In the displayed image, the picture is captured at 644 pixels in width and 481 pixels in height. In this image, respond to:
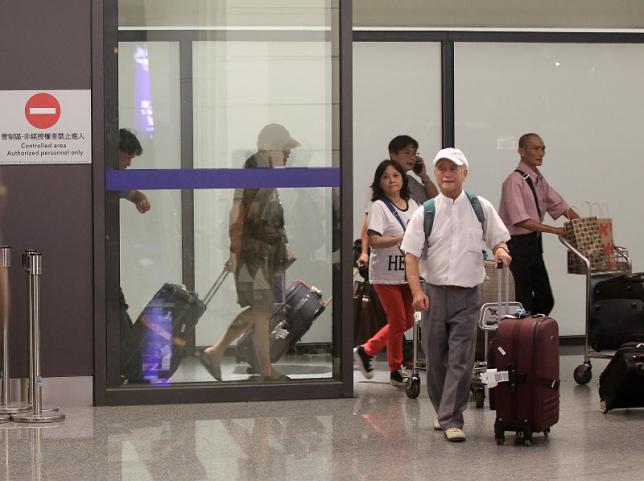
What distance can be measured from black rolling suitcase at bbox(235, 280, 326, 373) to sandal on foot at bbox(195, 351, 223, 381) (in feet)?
0.59

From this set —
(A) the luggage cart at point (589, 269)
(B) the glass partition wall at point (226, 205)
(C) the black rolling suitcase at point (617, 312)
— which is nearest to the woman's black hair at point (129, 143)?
(B) the glass partition wall at point (226, 205)

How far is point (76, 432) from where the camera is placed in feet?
25.6

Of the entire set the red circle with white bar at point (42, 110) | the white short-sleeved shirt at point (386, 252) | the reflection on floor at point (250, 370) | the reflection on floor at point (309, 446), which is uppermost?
the red circle with white bar at point (42, 110)

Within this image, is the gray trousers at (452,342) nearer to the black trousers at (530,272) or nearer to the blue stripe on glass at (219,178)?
the blue stripe on glass at (219,178)

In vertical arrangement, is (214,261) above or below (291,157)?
below

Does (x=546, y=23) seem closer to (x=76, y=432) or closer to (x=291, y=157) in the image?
(x=291, y=157)

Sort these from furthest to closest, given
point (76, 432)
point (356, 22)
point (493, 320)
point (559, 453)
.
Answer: point (356, 22), point (493, 320), point (76, 432), point (559, 453)

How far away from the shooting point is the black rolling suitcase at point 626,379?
26.8ft

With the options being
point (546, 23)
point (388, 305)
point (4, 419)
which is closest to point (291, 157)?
point (388, 305)

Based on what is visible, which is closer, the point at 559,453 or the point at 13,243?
the point at 559,453

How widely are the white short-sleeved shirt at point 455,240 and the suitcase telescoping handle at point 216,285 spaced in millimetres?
2049

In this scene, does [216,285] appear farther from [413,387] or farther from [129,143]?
[413,387]

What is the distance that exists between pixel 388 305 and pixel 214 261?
5.03 ft

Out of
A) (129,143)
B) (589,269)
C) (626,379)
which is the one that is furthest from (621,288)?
(129,143)
